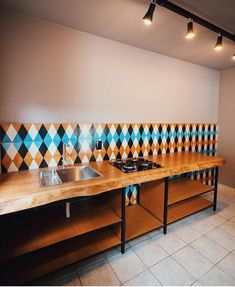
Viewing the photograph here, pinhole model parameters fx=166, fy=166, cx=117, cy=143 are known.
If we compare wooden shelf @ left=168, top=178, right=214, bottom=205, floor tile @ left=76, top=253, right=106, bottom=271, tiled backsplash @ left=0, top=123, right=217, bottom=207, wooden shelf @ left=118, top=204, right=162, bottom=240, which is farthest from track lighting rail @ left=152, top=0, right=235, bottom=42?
floor tile @ left=76, top=253, right=106, bottom=271

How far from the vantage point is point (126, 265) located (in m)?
1.60

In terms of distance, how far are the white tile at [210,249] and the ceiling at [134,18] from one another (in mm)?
2396

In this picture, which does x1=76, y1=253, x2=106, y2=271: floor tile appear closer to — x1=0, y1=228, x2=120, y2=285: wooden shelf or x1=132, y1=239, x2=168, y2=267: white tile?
x1=0, y1=228, x2=120, y2=285: wooden shelf

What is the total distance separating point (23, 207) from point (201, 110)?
3.29 metres

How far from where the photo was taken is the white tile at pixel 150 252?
5.44 ft

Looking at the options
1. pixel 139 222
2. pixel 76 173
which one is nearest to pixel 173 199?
pixel 139 222

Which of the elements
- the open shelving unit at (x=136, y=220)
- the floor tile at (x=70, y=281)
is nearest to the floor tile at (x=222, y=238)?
the open shelving unit at (x=136, y=220)

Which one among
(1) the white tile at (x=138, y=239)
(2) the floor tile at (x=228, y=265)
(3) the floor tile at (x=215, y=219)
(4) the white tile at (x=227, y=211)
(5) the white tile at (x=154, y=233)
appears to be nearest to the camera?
(2) the floor tile at (x=228, y=265)

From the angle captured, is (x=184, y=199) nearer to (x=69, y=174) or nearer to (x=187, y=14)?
(x=69, y=174)

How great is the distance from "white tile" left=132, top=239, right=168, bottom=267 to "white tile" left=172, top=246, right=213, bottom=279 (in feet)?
0.46

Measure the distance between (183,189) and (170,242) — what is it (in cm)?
78

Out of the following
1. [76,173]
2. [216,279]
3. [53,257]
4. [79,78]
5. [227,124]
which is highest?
[79,78]

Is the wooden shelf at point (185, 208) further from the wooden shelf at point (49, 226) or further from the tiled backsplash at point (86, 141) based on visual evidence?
the wooden shelf at point (49, 226)

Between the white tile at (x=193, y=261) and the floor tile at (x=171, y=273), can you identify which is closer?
the floor tile at (x=171, y=273)
